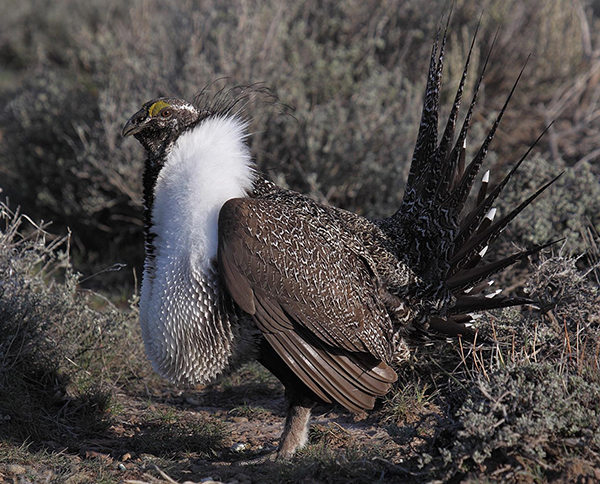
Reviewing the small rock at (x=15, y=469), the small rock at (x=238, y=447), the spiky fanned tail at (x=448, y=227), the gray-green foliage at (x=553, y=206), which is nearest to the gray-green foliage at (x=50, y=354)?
the small rock at (x=15, y=469)

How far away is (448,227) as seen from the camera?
10.7ft

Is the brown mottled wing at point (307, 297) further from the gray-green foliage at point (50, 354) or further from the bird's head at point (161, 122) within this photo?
the gray-green foliage at point (50, 354)

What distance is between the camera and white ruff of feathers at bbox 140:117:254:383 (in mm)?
2855

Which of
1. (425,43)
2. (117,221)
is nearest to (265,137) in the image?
(117,221)

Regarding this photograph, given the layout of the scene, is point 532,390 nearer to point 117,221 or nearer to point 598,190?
point 598,190

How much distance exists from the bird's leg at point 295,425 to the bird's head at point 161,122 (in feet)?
4.16

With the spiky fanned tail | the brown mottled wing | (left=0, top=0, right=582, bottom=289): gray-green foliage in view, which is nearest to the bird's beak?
the brown mottled wing

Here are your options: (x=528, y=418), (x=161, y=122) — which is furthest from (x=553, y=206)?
(x=161, y=122)

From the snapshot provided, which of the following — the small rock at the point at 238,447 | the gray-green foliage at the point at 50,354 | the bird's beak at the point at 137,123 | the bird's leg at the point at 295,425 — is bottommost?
the gray-green foliage at the point at 50,354

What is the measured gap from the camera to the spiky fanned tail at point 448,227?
3170mm

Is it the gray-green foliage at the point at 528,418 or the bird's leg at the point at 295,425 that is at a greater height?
the gray-green foliage at the point at 528,418

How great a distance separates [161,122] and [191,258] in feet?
2.24

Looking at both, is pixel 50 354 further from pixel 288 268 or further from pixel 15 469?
pixel 288 268

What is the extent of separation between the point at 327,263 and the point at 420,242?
0.60m
